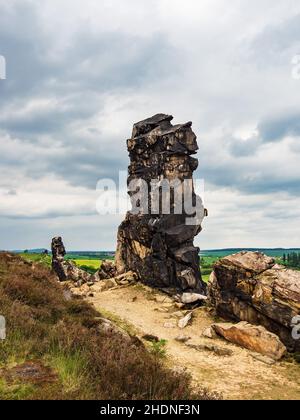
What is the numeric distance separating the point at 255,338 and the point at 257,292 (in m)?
3.66

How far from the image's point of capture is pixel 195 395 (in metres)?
9.77

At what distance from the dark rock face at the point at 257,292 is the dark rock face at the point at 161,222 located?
419 inches

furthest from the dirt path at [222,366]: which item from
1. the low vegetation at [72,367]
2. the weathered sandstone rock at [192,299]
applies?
the low vegetation at [72,367]

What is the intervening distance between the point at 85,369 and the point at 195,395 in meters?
3.01

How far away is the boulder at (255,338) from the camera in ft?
63.2

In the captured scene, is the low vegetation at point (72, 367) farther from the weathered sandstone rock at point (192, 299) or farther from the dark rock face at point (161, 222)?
the dark rock face at point (161, 222)

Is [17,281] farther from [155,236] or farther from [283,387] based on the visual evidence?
[155,236]

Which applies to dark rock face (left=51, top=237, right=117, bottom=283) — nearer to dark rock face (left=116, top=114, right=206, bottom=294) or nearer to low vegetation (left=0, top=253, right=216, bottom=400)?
dark rock face (left=116, top=114, right=206, bottom=294)

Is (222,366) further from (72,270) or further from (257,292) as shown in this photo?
(72,270)

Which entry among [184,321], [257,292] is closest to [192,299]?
[184,321]

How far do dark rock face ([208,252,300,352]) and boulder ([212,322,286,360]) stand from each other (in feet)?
3.40

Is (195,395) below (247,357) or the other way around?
the other way around

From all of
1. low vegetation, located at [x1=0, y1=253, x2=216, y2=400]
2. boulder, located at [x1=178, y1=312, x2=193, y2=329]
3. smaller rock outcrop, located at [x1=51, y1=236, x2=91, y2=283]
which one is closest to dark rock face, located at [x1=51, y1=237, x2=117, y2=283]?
smaller rock outcrop, located at [x1=51, y1=236, x2=91, y2=283]
